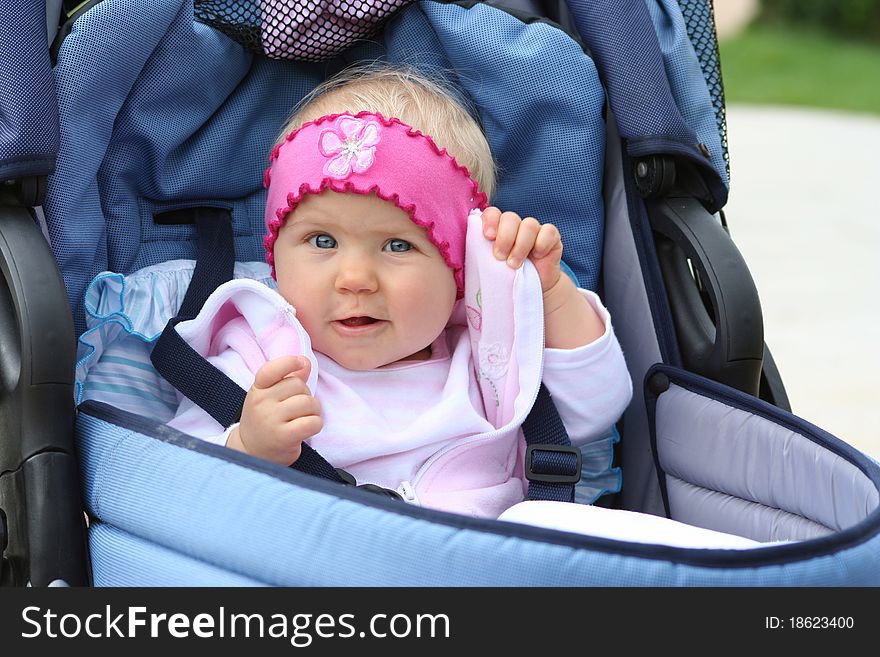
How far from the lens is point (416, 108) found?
1466 mm

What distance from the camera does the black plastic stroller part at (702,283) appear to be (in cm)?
135

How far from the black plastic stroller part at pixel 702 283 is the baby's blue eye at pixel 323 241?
1.35ft

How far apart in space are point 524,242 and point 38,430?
0.61 m

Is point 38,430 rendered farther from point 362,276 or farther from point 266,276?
point 266,276

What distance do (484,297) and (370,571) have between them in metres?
0.55

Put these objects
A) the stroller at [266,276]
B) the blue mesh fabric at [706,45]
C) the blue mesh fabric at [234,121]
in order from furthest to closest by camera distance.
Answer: the blue mesh fabric at [706,45] < the blue mesh fabric at [234,121] < the stroller at [266,276]

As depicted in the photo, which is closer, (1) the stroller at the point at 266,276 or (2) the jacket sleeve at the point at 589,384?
(1) the stroller at the point at 266,276

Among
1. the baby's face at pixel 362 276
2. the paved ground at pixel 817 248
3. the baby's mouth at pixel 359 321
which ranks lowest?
the paved ground at pixel 817 248

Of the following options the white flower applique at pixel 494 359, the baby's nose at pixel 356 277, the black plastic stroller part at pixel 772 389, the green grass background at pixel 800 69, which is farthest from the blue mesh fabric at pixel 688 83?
the green grass background at pixel 800 69

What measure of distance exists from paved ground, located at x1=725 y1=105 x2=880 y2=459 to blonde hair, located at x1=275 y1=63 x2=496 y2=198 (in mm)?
1482

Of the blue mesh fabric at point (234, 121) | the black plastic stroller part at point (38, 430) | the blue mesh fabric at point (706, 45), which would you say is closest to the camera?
the black plastic stroller part at point (38, 430)

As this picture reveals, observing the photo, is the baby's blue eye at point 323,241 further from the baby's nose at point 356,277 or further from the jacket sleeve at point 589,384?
the jacket sleeve at point 589,384

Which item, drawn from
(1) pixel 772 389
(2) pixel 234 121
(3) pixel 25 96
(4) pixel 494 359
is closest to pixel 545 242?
(4) pixel 494 359
